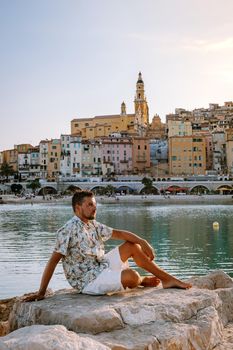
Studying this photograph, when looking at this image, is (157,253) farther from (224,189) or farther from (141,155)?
(141,155)

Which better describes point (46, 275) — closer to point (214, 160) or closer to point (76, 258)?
point (76, 258)

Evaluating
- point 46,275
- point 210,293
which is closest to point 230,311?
point 210,293

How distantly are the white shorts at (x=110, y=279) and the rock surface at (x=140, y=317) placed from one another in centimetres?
9

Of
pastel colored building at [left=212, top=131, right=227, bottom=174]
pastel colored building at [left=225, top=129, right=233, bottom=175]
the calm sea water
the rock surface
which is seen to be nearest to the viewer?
the rock surface

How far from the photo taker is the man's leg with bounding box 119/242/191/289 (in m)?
5.53

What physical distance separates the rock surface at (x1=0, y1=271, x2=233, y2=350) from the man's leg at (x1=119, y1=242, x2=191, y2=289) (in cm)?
12

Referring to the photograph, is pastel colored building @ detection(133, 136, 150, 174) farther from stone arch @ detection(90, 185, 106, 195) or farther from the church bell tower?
the church bell tower

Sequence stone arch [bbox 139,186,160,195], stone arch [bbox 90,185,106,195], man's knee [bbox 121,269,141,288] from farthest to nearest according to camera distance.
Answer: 1. stone arch [bbox 90,185,106,195]
2. stone arch [bbox 139,186,160,195]
3. man's knee [bbox 121,269,141,288]

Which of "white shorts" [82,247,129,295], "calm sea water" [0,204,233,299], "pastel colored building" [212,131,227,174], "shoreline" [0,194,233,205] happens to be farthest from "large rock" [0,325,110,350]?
"pastel colored building" [212,131,227,174]

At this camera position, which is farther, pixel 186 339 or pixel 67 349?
pixel 186 339

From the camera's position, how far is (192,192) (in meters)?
94.0

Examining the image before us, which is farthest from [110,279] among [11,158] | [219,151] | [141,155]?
[11,158]

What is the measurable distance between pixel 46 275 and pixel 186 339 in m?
1.66

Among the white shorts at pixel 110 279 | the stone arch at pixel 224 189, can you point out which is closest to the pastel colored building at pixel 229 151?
the stone arch at pixel 224 189
